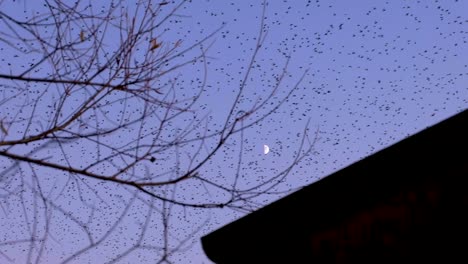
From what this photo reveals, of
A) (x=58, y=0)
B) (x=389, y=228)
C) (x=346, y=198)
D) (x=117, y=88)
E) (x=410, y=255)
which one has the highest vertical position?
(x=58, y=0)

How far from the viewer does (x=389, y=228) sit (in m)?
2.86

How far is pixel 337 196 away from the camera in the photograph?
9.75 ft

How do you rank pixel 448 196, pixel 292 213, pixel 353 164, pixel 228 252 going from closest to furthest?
1. pixel 448 196
2. pixel 353 164
3. pixel 292 213
4. pixel 228 252

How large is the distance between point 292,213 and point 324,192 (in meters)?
0.27

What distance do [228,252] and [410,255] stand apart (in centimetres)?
120

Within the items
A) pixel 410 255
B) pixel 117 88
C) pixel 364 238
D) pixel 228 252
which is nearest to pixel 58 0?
pixel 117 88

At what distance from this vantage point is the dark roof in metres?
2.59

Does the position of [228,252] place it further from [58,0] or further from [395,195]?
[58,0]

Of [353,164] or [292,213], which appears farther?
[292,213]

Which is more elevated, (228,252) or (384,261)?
(228,252)

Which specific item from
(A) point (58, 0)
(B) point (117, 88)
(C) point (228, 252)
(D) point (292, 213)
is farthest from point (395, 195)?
(A) point (58, 0)

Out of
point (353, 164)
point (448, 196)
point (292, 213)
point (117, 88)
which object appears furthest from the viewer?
point (117, 88)

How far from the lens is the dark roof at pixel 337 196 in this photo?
259 centimetres

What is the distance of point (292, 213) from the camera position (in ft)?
10.4
